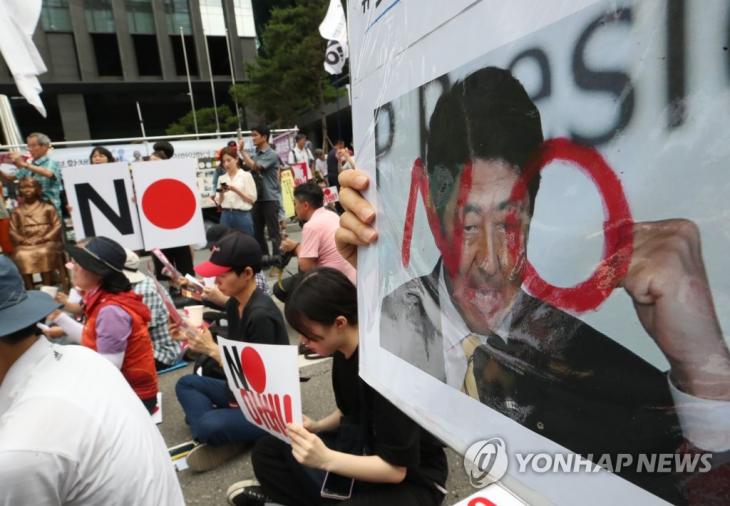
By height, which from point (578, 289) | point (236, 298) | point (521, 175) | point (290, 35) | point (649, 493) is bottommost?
point (236, 298)

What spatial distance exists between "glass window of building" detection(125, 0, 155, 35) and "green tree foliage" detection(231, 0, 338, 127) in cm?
896

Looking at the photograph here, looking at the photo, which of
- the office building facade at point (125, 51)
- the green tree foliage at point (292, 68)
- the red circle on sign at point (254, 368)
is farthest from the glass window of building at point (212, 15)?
the red circle on sign at point (254, 368)

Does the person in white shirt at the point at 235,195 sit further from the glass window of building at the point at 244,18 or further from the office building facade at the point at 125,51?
the glass window of building at the point at 244,18

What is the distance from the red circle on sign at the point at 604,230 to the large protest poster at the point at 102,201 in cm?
331

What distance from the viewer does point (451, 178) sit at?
58 centimetres

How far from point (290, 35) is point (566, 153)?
20175 millimetres

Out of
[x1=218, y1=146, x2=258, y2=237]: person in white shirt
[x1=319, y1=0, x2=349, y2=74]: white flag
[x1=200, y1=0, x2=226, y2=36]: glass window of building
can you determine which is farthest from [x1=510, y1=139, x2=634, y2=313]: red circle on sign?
[x1=200, y1=0, x2=226, y2=36]: glass window of building

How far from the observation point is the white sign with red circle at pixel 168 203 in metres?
3.23

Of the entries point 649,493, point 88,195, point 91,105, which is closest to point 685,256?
point 649,493

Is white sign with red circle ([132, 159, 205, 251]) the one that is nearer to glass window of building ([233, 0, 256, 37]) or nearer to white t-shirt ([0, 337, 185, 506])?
white t-shirt ([0, 337, 185, 506])

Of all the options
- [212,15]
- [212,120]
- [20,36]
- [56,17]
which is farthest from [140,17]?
[20,36]

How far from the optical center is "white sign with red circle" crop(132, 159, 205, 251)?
Answer: 10.6ft

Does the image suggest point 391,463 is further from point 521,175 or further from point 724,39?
point 724,39

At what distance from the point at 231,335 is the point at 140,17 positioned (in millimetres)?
28592
